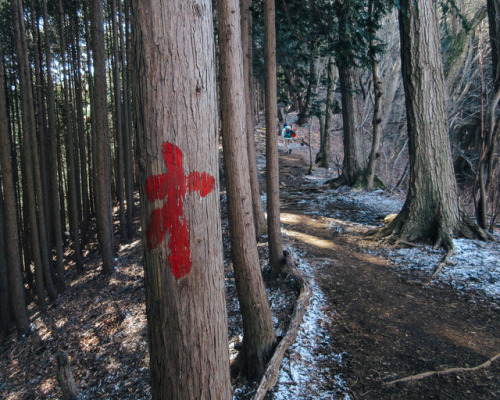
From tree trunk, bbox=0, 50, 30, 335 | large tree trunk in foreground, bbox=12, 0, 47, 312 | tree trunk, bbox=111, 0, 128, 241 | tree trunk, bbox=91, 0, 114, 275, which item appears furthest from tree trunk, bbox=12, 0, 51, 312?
tree trunk, bbox=111, 0, 128, 241

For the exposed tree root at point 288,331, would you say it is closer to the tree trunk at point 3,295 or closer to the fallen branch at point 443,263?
the fallen branch at point 443,263

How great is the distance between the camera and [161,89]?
1.70 metres

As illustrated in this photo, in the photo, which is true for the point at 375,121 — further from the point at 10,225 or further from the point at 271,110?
the point at 10,225

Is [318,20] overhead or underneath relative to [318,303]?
overhead

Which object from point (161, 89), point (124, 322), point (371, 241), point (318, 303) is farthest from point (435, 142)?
point (124, 322)

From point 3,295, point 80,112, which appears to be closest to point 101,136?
point 80,112

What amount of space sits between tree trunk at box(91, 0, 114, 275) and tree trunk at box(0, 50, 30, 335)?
2.03 m

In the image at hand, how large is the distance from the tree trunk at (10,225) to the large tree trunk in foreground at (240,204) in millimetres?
7149

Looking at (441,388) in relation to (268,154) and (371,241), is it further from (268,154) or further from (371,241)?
(371,241)

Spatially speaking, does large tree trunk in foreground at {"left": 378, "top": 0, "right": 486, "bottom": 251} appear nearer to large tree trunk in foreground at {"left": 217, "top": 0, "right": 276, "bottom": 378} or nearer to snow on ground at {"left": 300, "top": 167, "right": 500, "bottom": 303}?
snow on ground at {"left": 300, "top": 167, "right": 500, "bottom": 303}

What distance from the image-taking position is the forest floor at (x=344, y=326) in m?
3.28

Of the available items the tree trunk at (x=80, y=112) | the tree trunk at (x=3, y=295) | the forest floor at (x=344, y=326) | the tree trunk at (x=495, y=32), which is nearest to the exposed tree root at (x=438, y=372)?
the forest floor at (x=344, y=326)

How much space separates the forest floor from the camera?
10.8 feet

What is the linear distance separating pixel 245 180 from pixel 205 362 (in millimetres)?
2008
